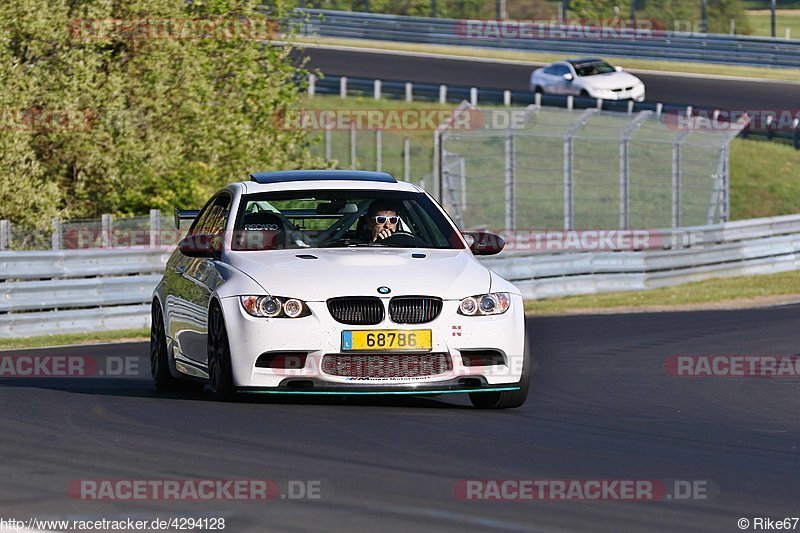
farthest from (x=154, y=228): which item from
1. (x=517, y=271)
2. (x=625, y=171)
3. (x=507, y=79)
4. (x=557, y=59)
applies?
(x=557, y=59)

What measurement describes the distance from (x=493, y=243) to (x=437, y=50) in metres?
47.7

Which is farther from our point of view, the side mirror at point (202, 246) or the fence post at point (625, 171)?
the fence post at point (625, 171)

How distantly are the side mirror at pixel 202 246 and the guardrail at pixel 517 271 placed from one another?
8.77m

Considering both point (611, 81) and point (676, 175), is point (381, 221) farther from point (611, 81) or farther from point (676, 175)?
point (611, 81)

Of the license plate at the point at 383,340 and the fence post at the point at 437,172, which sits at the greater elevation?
the license plate at the point at 383,340

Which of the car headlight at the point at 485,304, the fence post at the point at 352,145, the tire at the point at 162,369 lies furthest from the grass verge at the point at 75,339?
the fence post at the point at 352,145

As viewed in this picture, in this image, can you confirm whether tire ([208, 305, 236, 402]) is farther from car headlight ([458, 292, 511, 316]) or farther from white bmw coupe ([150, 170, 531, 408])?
car headlight ([458, 292, 511, 316])

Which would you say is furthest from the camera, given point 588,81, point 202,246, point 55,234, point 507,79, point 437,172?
point 507,79

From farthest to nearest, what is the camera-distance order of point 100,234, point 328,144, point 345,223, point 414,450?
point 328,144, point 100,234, point 345,223, point 414,450

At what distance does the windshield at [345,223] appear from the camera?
1088 cm

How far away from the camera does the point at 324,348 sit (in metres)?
9.73

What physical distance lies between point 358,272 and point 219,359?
1.01 meters

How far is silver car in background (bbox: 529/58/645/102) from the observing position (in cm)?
4600

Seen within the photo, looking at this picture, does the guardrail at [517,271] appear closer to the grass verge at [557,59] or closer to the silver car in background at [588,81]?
the silver car in background at [588,81]
